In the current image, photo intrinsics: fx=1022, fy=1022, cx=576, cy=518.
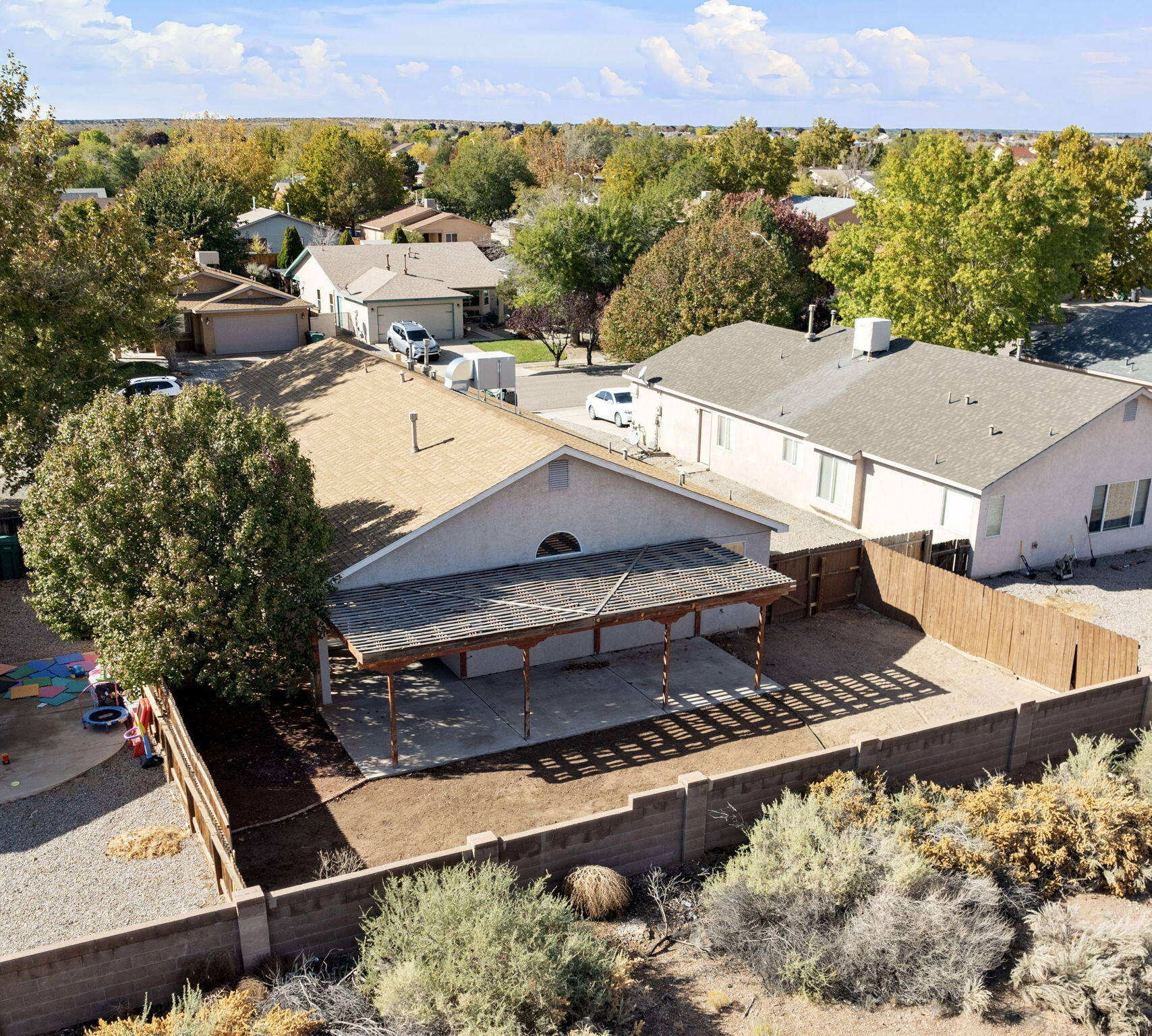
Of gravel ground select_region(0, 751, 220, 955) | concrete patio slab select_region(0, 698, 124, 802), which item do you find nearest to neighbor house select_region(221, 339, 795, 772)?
gravel ground select_region(0, 751, 220, 955)

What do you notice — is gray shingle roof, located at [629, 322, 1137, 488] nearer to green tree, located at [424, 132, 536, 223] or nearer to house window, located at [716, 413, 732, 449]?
house window, located at [716, 413, 732, 449]

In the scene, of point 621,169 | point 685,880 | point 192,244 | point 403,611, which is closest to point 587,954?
point 685,880

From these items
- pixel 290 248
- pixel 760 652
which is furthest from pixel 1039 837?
pixel 290 248

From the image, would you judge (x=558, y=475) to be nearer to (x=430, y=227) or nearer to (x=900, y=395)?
(x=900, y=395)

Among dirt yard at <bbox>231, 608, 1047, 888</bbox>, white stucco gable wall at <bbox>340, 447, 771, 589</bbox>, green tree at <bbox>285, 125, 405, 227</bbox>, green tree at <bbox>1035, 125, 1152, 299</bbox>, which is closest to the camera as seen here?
dirt yard at <bbox>231, 608, 1047, 888</bbox>

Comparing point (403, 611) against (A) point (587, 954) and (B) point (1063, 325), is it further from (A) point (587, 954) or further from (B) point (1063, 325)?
(B) point (1063, 325)

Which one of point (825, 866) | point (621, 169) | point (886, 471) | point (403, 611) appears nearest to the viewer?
point (825, 866)
